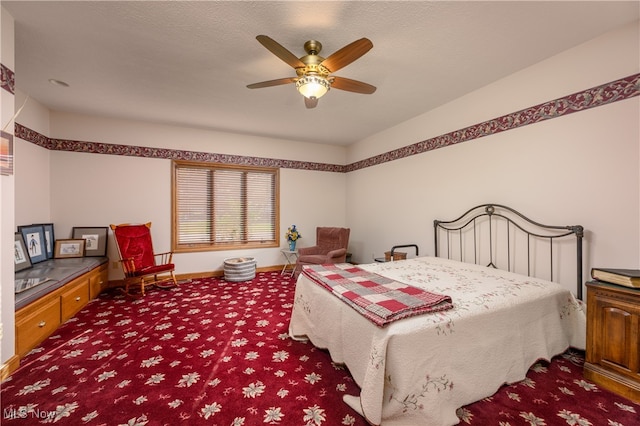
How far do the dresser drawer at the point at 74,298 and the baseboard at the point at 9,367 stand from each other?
2.73ft

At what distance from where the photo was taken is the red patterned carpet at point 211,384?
1507 millimetres

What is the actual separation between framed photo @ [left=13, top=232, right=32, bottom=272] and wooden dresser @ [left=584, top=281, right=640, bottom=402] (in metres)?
5.33

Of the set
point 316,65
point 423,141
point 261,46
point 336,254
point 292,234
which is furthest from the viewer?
point 292,234

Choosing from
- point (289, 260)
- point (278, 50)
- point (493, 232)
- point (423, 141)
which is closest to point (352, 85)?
point (278, 50)

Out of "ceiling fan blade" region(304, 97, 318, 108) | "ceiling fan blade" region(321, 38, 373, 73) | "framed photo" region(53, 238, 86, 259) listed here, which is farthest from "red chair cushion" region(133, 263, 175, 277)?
"ceiling fan blade" region(321, 38, 373, 73)

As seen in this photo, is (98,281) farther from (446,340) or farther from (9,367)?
(446,340)

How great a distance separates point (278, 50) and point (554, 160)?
2.65m

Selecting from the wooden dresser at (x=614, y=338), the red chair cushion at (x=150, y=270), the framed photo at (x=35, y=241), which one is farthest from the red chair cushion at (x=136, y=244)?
the wooden dresser at (x=614, y=338)

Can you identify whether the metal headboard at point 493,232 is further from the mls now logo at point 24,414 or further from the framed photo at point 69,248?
the framed photo at point 69,248

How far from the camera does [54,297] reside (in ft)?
8.40

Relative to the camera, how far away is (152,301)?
342 centimetres

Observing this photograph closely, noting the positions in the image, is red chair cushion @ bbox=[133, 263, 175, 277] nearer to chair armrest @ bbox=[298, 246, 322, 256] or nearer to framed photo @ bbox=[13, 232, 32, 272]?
framed photo @ bbox=[13, 232, 32, 272]

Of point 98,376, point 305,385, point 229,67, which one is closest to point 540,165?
point 305,385

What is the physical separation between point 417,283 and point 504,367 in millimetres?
752
